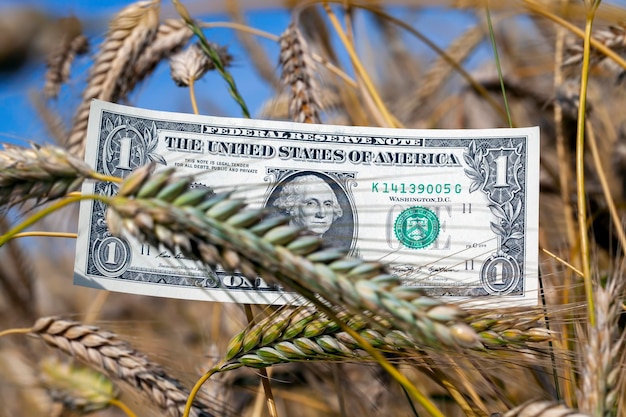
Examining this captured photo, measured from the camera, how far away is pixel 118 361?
1.21 metres

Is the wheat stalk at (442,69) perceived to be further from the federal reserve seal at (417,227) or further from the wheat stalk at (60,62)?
the wheat stalk at (60,62)

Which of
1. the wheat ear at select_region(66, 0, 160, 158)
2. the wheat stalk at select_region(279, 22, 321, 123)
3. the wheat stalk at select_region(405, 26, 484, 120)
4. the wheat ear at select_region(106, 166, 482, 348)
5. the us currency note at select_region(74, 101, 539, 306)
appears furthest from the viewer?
the wheat stalk at select_region(405, 26, 484, 120)

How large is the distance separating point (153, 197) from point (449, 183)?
801 mm

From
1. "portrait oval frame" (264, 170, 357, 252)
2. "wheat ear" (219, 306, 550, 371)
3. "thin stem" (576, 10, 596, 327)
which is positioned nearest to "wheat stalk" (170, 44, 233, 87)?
"portrait oval frame" (264, 170, 357, 252)

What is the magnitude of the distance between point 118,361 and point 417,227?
0.69 m

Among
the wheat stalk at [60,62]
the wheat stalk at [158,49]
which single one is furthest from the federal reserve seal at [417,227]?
the wheat stalk at [60,62]

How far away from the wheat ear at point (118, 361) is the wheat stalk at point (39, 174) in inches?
16.8

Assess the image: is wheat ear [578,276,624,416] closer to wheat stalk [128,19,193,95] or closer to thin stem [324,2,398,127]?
thin stem [324,2,398,127]

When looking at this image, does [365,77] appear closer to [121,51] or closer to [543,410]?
[121,51]

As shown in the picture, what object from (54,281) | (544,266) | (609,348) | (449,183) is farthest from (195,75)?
(54,281)

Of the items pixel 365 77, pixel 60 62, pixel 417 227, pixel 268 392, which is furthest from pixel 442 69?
pixel 268 392

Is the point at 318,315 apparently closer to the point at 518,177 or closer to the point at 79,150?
the point at 518,177

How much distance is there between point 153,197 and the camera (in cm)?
76

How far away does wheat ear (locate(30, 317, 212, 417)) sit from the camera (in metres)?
1.18
